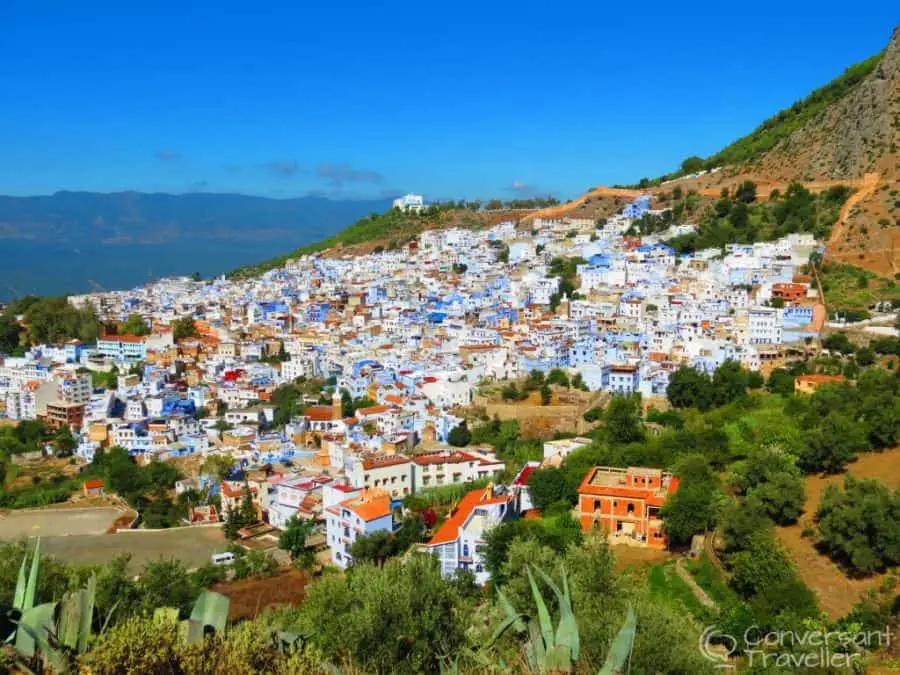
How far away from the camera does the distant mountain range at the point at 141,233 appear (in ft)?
236

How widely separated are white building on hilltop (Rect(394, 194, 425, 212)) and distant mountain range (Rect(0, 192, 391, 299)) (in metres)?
24.2

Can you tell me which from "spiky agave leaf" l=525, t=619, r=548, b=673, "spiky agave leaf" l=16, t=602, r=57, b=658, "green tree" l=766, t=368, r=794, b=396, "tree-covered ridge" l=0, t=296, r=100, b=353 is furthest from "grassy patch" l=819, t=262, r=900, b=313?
"tree-covered ridge" l=0, t=296, r=100, b=353

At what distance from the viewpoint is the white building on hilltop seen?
166ft

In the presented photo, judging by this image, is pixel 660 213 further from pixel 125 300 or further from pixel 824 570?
pixel 824 570

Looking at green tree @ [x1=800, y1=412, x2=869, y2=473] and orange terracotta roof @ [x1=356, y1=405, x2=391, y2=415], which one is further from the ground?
green tree @ [x1=800, y1=412, x2=869, y2=473]

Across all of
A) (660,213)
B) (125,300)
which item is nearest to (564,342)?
(660,213)

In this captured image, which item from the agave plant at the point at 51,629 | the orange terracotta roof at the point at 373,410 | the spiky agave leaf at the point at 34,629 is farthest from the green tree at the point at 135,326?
the spiky agave leaf at the point at 34,629

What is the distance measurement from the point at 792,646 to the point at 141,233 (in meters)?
122

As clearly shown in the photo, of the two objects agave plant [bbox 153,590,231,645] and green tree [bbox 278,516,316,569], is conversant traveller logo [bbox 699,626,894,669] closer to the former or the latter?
agave plant [bbox 153,590,231,645]

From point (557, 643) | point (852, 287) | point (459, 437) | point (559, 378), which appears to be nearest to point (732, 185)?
point (852, 287)

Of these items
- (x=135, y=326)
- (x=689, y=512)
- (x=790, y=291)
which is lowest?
(x=689, y=512)

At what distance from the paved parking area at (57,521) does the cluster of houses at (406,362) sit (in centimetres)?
182

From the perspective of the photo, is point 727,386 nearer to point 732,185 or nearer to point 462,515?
point 462,515

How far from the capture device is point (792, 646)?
602 centimetres
